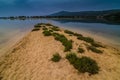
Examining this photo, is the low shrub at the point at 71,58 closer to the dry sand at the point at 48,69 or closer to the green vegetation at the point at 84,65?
the green vegetation at the point at 84,65

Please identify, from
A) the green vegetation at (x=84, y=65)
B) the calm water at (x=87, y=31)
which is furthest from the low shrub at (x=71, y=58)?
the calm water at (x=87, y=31)

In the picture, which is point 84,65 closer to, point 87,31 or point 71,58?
point 71,58

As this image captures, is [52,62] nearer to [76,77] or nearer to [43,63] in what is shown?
[43,63]

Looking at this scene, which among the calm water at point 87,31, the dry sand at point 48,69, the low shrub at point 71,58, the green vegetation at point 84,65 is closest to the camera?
the dry sand at point 48,69

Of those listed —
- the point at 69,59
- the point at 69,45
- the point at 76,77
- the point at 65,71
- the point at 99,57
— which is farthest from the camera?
the point at 69,45

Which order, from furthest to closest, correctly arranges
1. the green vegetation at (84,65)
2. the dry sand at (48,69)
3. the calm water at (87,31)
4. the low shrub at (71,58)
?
1. the calm water at (87,31)
2. the low shrub at (71,58)
3. the green vegetation at (84,65)
4. the dry sand at (48,69)

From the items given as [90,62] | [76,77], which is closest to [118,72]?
[90,62]

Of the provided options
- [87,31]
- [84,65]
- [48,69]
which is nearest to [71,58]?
[84,65]

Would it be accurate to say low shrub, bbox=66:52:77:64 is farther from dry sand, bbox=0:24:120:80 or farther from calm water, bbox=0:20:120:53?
calm water, bbox=0:20:120:53

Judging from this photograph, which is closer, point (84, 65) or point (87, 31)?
point (84, 65)

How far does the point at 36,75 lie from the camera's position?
11227mm

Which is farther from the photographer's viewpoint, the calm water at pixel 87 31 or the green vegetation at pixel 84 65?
the calm water at pixel 87 31

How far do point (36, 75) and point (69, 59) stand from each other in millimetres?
2789

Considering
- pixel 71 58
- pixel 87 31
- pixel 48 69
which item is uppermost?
pixel 71 58
